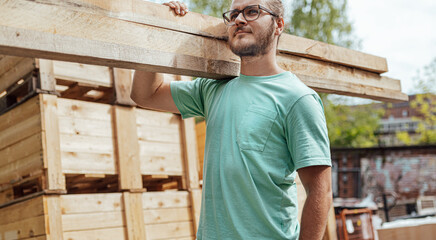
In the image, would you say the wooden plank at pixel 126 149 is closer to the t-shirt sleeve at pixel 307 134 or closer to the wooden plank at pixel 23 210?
the wooden plank at pixel 23 210

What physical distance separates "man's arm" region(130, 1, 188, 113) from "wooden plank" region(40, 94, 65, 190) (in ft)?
6.05

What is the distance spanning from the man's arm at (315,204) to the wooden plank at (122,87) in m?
3.12

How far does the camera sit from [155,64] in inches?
88.9

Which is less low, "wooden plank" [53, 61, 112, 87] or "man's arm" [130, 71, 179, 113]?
"wooden plank" [53, 61, 112, 87]

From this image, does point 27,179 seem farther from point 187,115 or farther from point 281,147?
point 281,147

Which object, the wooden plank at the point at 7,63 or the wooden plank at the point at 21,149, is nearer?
the wooden plank at the point at 21,149

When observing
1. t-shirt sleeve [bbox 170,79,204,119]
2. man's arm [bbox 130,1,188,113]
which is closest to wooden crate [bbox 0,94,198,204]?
man's arm [bbox 130,1,188,113]

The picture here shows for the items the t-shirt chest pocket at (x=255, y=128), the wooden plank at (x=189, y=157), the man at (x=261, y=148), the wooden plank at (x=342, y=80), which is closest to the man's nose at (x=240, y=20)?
the man at (x=261, y=148)

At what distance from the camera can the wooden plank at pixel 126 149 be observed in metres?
4.70

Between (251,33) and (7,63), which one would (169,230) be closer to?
(7,63)

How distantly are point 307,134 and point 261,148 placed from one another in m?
0.21

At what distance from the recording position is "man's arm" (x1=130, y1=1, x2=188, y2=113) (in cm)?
263

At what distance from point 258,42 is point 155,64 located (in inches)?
20.2

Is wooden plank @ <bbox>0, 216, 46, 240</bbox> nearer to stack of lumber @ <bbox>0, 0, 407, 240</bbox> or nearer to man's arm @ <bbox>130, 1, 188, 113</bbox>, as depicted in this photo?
stack of lumber @ <bbox>0, 0, 407, 240</bbox>
